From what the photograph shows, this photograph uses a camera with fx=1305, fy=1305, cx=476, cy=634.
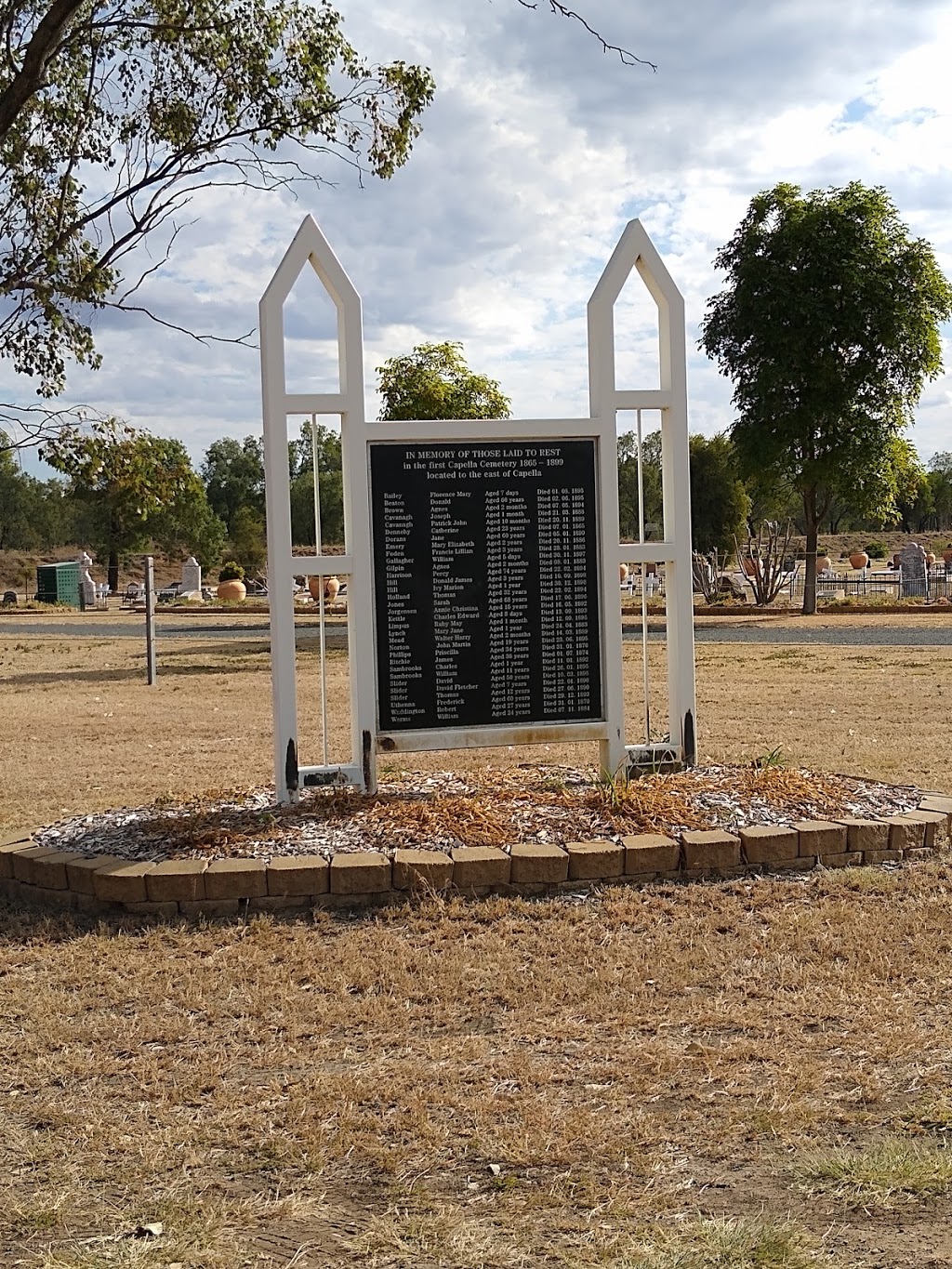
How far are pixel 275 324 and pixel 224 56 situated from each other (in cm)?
315

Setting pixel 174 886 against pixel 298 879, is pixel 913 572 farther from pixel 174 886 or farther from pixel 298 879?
pixel 174 886

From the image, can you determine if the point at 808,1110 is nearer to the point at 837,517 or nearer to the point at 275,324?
the point at 275,324

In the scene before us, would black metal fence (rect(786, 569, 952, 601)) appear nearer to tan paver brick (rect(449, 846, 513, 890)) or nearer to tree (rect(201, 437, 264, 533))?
tan paver brick (rect(449, 846, 513, 890))

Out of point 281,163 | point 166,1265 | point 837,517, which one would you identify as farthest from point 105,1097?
point 837,517

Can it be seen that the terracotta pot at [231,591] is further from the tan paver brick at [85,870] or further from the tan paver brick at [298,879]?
the tan paver brick at [298,879]

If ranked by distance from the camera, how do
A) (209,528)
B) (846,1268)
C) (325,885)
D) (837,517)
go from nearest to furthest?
(846,1268)
(325,885)
(209,528)
(837,517)

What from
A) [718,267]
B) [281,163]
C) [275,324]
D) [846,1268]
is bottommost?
[846,1268]

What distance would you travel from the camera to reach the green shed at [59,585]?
46500 mm

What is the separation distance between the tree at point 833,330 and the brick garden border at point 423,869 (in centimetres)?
2218

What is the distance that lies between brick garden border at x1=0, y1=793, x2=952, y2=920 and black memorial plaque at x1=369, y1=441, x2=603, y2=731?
3.79 feet

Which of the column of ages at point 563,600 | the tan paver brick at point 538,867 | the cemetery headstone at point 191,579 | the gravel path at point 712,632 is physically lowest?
the tan paver brick at point 538,867

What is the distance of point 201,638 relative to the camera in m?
25.1

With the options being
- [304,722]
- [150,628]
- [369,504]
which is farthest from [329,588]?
[369,504]

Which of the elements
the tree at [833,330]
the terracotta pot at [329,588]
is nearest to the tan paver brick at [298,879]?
the tree at [833,330]
